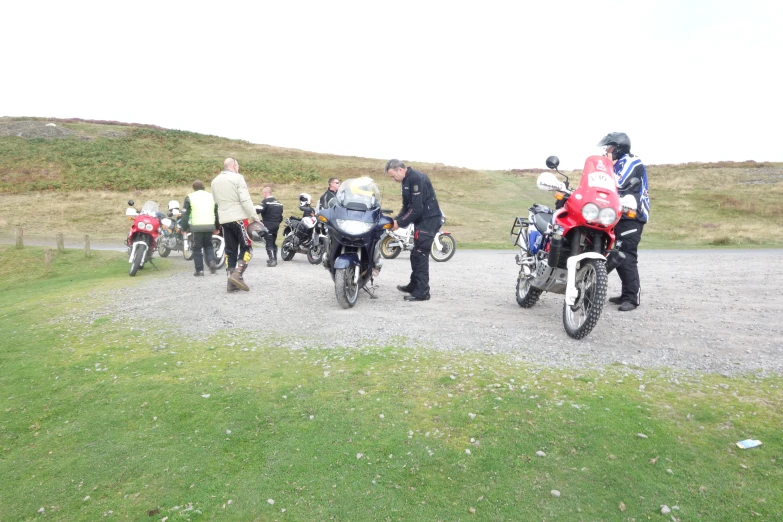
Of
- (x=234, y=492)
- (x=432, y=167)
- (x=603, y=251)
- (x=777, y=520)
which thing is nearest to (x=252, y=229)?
(x=603, y=251)

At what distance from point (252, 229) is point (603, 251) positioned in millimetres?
Answer: 6240

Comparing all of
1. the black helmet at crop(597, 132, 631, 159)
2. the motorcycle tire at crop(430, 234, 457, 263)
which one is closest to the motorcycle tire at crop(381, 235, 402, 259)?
the motorcycle tire at crop(430, 234, 457, 263)

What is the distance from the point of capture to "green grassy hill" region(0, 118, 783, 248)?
25.0 metres

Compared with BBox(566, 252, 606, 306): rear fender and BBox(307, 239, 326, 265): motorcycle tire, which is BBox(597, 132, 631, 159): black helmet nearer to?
BBox(566, 252, 606, 306): rear fender

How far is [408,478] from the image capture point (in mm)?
2980

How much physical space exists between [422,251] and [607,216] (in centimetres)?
297

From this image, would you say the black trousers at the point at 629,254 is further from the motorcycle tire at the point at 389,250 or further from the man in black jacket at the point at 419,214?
the motorcycle tire at the point at 389,250

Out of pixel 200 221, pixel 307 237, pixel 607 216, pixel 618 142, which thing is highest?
pixel 618 142

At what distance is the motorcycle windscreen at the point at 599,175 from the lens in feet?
17.4

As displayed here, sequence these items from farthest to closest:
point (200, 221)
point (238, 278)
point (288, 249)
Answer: point (288, 249) < point (200, 221) < point (238, 278)

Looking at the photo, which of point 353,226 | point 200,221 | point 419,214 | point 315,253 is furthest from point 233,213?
point 315,253

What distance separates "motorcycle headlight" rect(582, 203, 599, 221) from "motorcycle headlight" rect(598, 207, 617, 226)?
1.7 inches

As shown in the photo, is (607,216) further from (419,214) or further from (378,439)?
(378,439)

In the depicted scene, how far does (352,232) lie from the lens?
701 centimetres
